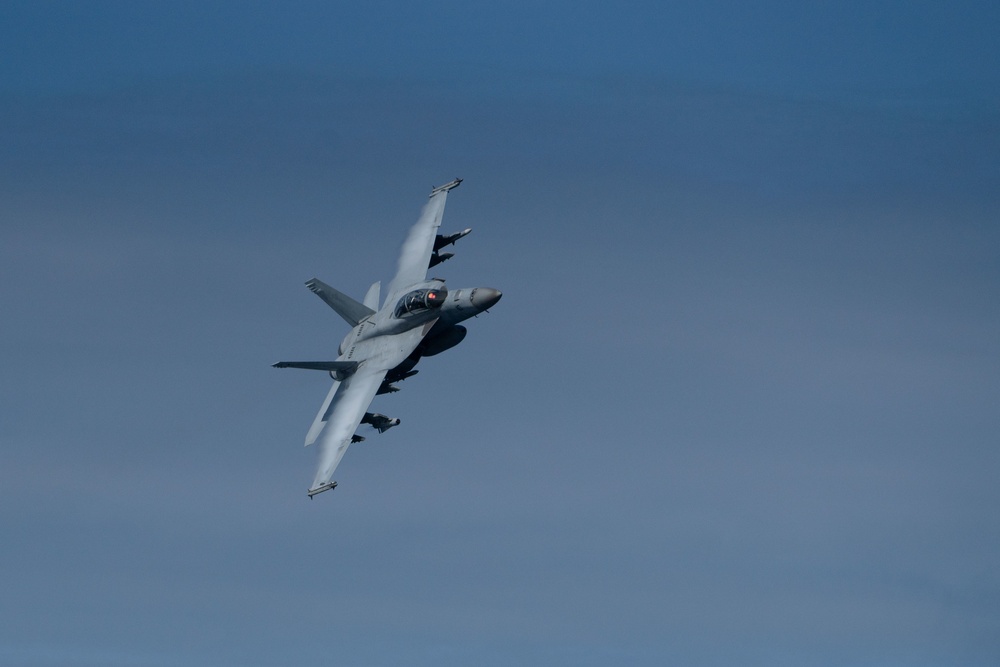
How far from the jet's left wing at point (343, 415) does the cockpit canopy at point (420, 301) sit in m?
4.44

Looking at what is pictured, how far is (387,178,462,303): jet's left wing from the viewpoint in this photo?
4892 inches

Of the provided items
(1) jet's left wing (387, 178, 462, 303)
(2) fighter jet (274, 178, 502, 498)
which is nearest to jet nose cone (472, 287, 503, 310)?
(2) fighter jet (274, 178, 502, 498)

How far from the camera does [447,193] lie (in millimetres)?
130375

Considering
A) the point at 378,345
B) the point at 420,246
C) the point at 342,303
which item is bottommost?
the point at 378,345

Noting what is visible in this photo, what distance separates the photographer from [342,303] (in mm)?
123375

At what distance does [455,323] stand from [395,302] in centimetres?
517

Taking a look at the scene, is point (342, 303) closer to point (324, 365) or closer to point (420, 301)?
point (324, 365)

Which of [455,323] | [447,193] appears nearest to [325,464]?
[455,323]

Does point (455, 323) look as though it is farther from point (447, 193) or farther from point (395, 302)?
point (447, 193)

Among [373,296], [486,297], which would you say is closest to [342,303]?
[373,296]

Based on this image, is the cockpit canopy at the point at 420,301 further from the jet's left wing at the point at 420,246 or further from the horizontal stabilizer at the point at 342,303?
the horizontal stabilizer at the point at 342,303

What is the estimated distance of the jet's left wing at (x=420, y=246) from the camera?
12425 cm

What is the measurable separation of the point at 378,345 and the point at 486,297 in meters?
9.74

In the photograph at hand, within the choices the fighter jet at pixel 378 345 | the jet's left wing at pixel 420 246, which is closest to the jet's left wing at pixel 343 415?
the fighter jet at pixel 378 345
